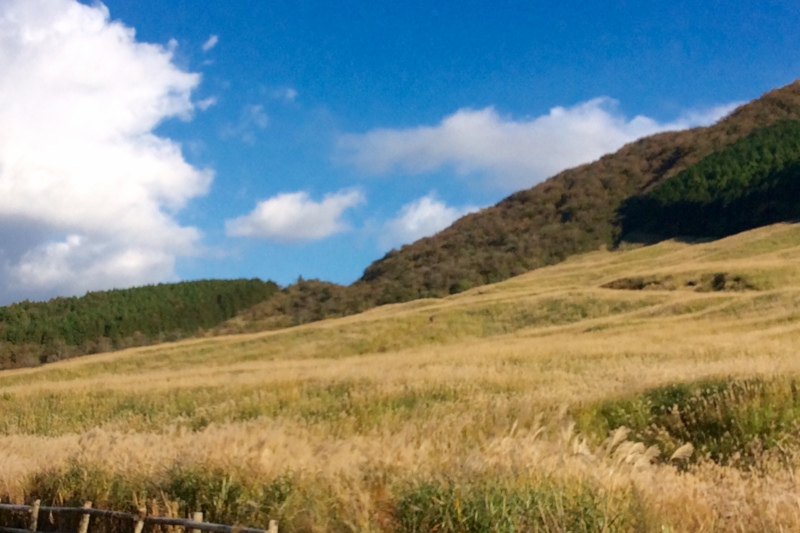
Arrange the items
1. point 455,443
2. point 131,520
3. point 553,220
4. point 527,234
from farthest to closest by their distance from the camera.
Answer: point 553,220 → point 527,234 → point 455,443 → point 131,520

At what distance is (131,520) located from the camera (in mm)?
6102

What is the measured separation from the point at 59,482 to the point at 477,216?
118 meters

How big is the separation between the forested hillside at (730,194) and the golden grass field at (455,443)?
62.8 meters

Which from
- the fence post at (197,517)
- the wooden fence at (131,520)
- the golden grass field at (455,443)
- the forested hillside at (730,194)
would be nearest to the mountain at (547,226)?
the forested hillside at (730,194)

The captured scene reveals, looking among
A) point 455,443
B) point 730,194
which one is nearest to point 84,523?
point 455,443

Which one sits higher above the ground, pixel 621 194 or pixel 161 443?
pixel 621 194

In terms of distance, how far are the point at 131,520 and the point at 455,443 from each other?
10.9 feet

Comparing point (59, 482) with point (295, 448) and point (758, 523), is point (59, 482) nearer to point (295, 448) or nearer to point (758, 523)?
point (295, 448)

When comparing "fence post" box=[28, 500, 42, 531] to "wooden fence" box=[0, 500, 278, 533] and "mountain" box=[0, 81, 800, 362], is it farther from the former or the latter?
"mountain" box=[0, 81, 800, 362]

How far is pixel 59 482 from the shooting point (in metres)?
7.16

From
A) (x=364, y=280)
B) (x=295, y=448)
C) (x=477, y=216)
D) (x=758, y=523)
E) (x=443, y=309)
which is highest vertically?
(x=477, y=216)

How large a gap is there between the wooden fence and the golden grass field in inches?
11.0

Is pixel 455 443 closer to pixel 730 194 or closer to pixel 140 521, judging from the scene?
pixel 140 521

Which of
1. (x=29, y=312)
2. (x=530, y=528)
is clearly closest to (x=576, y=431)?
(x=530, y=528)
